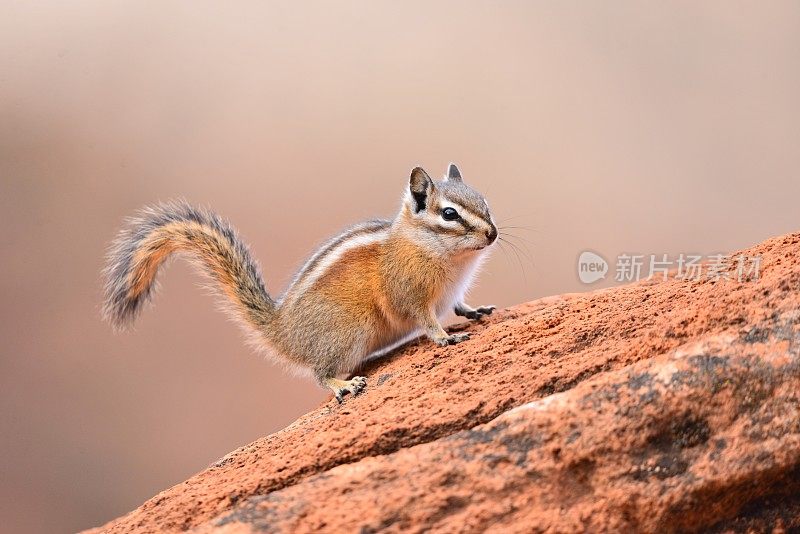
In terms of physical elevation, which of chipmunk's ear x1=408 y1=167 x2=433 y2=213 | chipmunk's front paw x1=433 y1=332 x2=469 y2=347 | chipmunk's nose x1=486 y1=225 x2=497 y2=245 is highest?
chipmunk's ear x1=408 y1=167 x2=433 y2=213

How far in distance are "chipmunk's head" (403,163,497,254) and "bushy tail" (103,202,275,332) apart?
762 mm

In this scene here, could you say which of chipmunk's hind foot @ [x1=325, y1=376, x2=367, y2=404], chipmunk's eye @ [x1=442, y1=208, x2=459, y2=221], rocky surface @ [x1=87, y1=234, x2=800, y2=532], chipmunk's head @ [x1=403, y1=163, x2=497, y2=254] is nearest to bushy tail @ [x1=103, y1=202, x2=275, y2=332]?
chipmunk's hind foot @ [x1=325, y1=376, x2=367, y2=404]

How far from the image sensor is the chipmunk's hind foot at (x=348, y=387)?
3006 millimetres

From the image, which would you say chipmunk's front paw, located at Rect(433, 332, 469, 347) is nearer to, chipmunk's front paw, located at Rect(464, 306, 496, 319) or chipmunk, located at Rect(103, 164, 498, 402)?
chipmunk, located at Rect(103, 164, 498, 402)

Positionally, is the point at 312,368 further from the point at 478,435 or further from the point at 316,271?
the point at 478,435

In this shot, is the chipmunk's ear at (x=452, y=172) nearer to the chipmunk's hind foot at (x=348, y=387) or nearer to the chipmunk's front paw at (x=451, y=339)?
the chipmunk's front paw at (x=451, y=339)

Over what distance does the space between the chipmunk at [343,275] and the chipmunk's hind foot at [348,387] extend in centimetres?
2

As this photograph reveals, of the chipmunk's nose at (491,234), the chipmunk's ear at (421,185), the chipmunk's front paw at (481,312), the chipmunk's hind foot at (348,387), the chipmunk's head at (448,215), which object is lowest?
the chipmunk's hind foot at (348,387)

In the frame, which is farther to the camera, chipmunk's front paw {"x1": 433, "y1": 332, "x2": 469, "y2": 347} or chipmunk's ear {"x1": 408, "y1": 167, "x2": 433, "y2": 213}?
chipmunk's ear {"x1": 408, "y1": 167, "x2": 433, "y2": 213}

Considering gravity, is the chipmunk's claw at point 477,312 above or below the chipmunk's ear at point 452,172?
below

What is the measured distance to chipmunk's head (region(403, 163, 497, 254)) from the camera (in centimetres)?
324

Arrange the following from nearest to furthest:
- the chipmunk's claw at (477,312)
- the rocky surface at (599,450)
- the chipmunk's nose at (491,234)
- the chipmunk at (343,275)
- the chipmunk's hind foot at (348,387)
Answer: the rocky surface at (599,450) < the chipmunk's hind foot at (348,387) < the chipmunk's nose at (491,234) < the chipmunk at (343,275) < the chipmunk's claw at (477,312)

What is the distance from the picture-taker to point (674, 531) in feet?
5.46

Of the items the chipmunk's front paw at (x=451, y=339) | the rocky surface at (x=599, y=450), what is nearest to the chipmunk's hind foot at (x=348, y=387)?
the chipmunk's front paw at (x=451, y=339)
